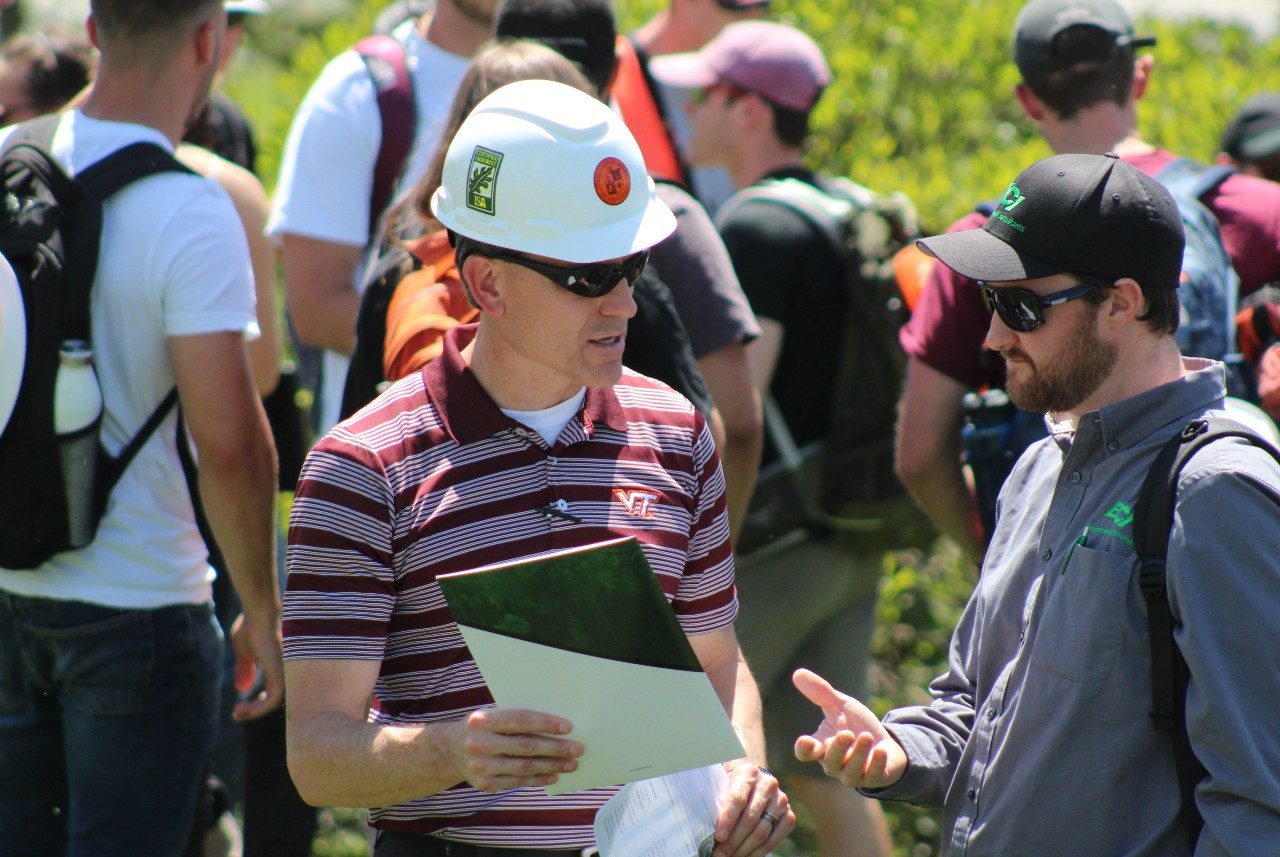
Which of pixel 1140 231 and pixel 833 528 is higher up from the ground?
pixel 1140 231

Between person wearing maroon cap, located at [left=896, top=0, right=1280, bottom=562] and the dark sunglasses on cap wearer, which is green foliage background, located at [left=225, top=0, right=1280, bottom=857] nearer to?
person wearing maroon cap, located at [left=896, top=0, right=1280, bottom=562]

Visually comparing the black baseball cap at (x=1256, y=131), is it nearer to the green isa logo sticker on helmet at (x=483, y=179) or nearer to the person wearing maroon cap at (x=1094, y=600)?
the person wearing maroon cap at (x=1094, y=600)

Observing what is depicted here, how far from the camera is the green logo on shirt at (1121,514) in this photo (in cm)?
226

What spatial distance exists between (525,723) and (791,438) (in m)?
2.39

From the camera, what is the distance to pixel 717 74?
463 centimetres

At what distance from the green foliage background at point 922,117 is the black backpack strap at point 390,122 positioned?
2.02 meters

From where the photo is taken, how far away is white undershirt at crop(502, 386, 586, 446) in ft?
8.15

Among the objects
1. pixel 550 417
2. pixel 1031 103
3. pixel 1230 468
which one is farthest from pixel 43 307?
pixel 1031 103

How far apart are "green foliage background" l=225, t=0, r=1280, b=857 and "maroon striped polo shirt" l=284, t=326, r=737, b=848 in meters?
2.91

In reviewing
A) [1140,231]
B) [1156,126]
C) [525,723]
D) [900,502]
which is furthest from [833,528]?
[1156,126]

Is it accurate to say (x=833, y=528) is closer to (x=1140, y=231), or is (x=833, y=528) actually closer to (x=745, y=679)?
(x=745, y=679)

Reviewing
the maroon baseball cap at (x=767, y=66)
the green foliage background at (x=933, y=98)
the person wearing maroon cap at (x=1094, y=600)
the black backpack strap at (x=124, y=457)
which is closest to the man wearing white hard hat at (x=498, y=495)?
the person wearing maroon cap at (x=1094, y=600)

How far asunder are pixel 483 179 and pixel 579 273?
212 millimetres

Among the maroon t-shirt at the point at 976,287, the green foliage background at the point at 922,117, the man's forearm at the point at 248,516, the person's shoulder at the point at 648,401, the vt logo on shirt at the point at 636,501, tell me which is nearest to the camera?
the vt logo on shirt at the point at 636,501
